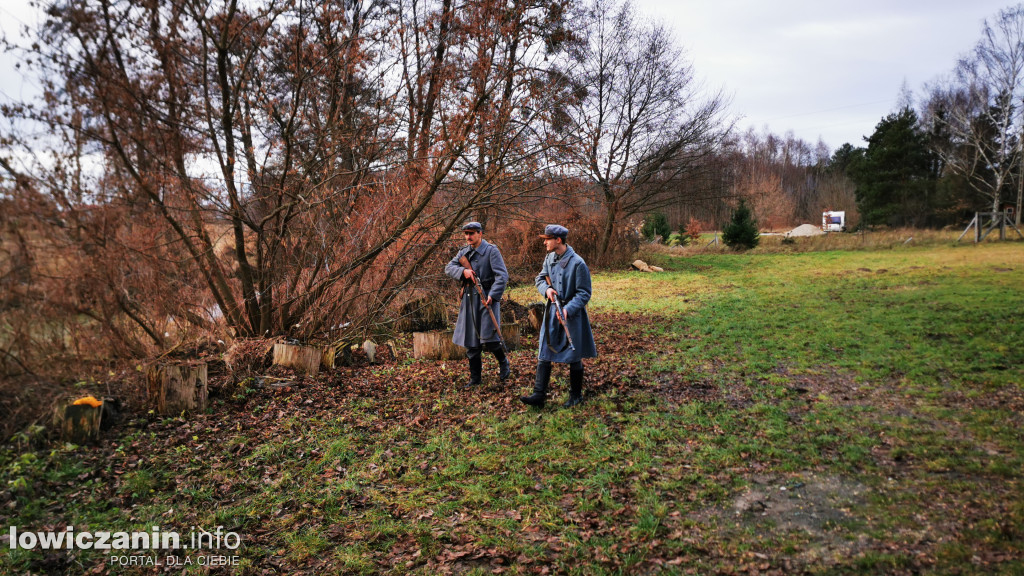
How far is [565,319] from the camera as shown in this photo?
594cm

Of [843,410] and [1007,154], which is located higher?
[1007,154]

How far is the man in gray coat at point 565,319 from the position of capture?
600cm

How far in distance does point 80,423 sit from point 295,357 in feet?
9.55

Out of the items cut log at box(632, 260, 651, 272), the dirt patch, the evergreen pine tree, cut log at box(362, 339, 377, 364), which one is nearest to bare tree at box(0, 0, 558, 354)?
cut log at box(362, 339, 377, 364)

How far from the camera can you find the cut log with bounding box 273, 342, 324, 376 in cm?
810

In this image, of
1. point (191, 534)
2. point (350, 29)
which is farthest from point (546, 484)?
point (350, 29)

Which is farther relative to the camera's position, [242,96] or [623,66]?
[623,66]

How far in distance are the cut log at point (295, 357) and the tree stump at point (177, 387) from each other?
156cm

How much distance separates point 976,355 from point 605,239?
18822 millimetres

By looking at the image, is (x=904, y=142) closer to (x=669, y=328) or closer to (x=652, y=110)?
(x=652, y=110)

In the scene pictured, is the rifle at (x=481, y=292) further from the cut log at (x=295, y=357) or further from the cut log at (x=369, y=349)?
the cut log at (x=369, y=349)

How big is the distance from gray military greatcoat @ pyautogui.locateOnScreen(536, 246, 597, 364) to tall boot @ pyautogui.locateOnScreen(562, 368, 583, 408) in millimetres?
232

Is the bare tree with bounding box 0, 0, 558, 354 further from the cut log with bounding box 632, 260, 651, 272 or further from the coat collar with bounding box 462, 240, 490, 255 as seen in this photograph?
the cut log with bounding box 632, 260, 651, 272

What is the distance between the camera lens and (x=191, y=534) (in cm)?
389
